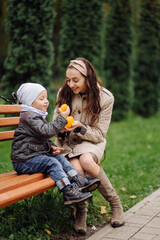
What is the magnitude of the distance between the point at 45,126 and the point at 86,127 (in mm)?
548

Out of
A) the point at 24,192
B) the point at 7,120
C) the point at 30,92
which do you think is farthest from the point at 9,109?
the point at 24,192

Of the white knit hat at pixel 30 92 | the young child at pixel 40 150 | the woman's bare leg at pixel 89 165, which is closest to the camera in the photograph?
the young child at pixel 40 150

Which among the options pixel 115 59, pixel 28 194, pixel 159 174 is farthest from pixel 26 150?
pixel 115 59

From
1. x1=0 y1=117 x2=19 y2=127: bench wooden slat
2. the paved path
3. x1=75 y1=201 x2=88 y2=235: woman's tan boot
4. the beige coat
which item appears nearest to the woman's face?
the beige coat

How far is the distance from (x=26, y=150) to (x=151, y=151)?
175 inches

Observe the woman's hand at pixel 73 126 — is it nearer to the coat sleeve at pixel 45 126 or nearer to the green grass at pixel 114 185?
the coat sleeve at pixel 45 126

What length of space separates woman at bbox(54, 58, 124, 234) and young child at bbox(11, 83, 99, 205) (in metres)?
0.20

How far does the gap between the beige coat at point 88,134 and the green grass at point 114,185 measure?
23.3 inches

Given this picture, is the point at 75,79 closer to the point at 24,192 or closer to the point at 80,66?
the point at 80,66

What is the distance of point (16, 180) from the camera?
301 cm

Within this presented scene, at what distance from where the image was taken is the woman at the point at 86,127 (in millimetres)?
3475

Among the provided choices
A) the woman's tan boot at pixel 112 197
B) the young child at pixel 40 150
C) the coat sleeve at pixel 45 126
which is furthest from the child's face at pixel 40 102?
the woman's tan boot at pixel 112 197

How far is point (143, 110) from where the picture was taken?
12.6 meters

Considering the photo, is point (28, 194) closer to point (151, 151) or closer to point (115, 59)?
point (151, 151)
